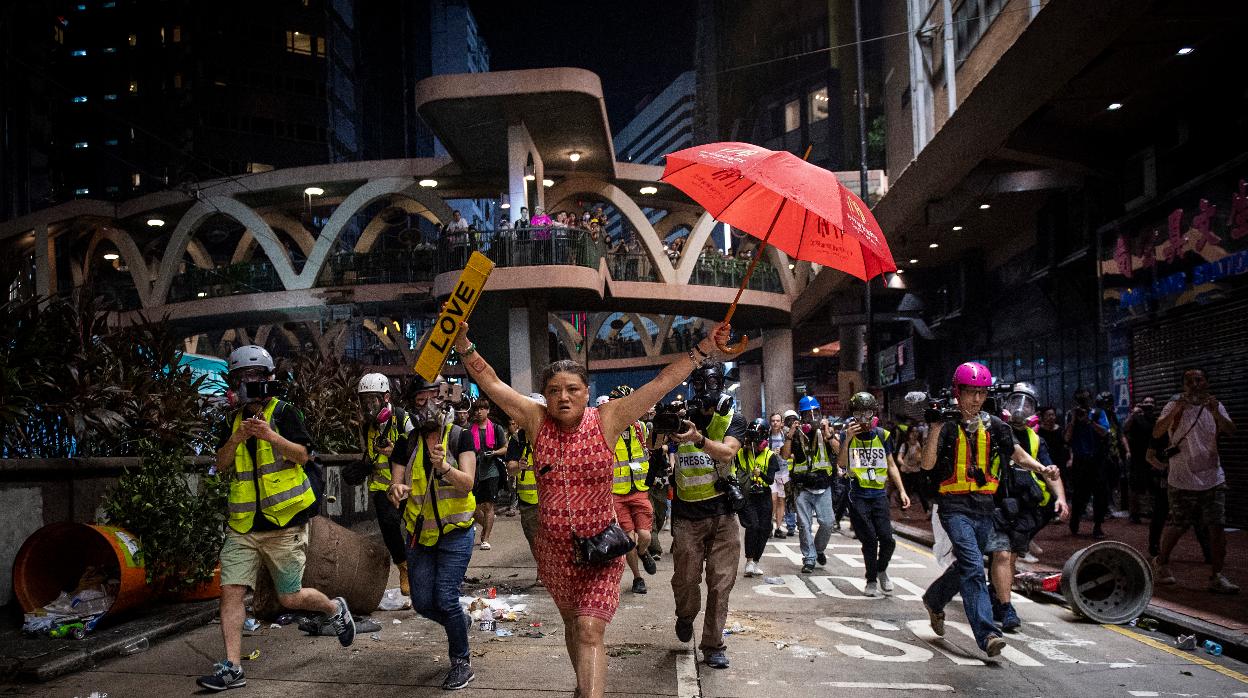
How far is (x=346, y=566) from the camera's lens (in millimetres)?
7098

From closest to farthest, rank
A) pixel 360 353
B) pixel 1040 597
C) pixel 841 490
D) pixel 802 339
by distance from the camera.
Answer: pixel 1040 597 → pixel 841 490 → pixel 802 339 → pixel 360 353

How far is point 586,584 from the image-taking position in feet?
13.9

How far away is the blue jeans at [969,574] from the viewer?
606 cm

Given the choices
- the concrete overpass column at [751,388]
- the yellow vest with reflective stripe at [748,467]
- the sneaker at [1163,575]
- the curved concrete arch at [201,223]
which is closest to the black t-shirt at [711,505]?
the yellow vest with reflective stripe at [748,467]

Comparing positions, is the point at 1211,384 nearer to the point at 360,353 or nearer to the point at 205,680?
the point at 205,680

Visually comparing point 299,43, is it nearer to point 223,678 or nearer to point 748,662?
point 223,678

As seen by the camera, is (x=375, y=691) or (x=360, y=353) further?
(x=360, y=353)

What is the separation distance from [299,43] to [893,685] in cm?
7428

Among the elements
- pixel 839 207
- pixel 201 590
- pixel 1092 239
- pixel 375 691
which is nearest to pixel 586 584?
pixel 375 691

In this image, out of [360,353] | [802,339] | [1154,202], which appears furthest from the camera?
[360,353]

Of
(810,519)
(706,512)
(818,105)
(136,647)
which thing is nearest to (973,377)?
(706,512)

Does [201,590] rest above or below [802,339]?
below

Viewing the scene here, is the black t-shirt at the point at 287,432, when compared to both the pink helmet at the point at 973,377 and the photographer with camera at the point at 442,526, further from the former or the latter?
the pink helmet at the point at 973,377

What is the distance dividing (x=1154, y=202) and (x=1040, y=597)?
25.3 ft
